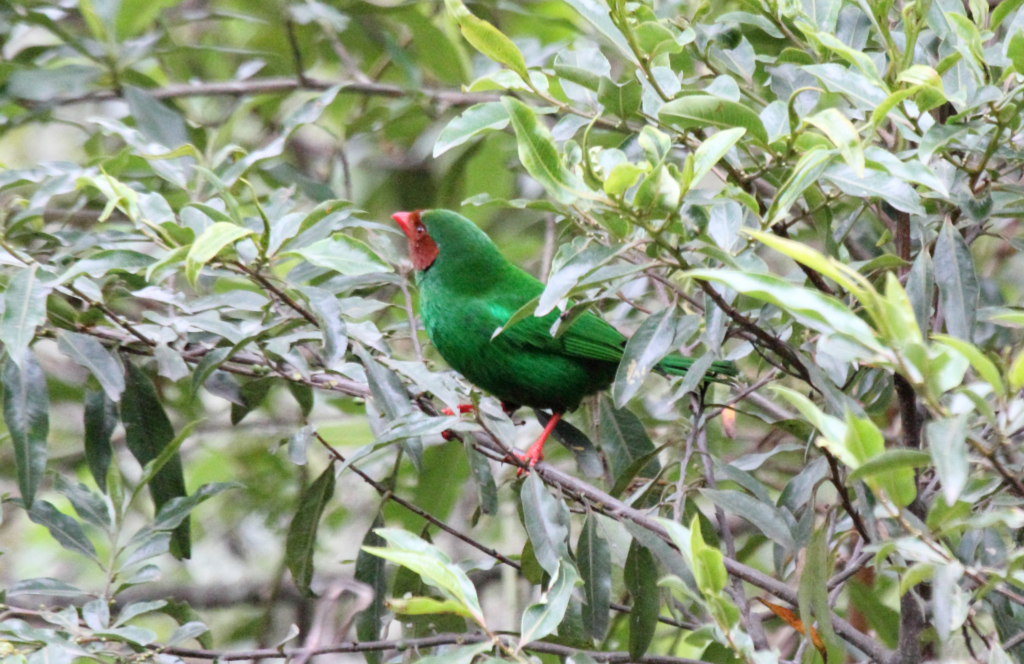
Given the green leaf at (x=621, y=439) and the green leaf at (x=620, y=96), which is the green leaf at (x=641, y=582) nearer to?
the green leaf at (x=621, y=439)

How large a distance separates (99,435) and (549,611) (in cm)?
155

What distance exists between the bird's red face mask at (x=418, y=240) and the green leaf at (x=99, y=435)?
1.43 m

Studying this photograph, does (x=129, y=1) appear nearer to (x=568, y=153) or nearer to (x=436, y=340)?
(x=436, y=340)

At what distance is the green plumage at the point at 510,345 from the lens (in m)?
3.58

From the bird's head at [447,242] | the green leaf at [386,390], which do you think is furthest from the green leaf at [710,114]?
the bird's head at [447,242]

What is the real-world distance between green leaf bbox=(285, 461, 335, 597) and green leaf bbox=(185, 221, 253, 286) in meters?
0.92

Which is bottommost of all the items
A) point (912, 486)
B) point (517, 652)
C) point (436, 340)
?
point (436, 340)

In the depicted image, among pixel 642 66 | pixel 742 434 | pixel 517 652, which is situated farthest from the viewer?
pixel 742 434

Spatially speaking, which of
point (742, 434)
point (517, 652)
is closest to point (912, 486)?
point (517, 652)

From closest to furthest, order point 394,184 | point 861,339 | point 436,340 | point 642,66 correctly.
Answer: point 861,339
point 642,66
point 436,340
point 394,184

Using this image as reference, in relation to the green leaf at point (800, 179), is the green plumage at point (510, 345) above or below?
below

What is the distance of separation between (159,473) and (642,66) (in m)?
1.77

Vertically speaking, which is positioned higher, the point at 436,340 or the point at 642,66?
the point at 642,66

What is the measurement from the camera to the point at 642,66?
2188 mm
